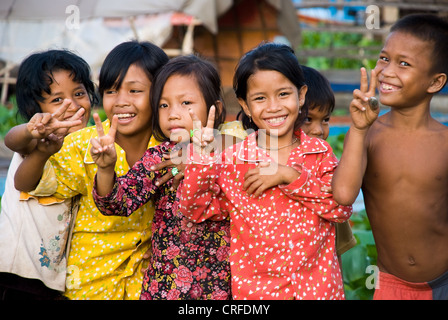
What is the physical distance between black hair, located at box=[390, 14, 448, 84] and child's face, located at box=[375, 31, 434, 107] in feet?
0.07

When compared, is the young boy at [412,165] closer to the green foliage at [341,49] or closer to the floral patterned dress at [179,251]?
the floral patterned dress at [179,251]

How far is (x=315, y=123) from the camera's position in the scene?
2752mm

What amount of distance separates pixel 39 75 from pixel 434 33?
183 cm

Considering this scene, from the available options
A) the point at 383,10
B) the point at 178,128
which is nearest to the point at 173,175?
the point at 178,128

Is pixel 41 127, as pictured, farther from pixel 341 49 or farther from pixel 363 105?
pixel 341 49

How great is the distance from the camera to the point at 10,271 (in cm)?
245

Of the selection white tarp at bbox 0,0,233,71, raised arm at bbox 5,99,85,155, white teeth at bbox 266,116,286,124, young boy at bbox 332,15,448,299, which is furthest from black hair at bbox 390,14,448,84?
white tarp at bbox 0,0,233,71

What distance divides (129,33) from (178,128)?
5594 mm

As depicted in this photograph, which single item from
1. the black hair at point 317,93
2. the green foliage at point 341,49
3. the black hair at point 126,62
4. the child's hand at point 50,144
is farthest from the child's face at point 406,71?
the green foliage at point 341,49

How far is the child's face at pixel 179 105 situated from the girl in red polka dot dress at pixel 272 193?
19 cm

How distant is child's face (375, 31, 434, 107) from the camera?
224 centimetres

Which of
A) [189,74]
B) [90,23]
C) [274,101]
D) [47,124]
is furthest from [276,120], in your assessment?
[90,23]

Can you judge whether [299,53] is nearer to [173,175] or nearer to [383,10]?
[383,10]

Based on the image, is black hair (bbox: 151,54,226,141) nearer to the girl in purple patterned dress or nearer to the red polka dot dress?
the girl in purple patterned dress
